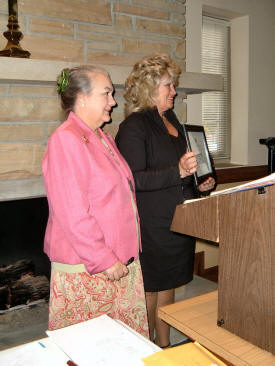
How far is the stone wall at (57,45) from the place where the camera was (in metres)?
1.86

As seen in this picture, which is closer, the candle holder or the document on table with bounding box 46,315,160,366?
the document on table with bounding box 46,315,160,366

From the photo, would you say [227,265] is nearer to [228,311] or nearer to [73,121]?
[228,311]

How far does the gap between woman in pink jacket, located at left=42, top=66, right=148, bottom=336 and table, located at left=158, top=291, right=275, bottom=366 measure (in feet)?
1.10

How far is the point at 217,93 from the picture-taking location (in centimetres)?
329

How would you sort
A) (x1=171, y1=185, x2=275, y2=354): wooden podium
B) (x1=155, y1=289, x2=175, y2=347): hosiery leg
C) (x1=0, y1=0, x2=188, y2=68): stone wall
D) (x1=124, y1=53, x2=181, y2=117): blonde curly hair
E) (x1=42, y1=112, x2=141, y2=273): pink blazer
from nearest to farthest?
(x1=171, y1=185, x2=275, y2=354): wooden podium
(x1=42, y1=112, x2=141, y2=273): pink blazer
(x1=124, y1=53, x2=181, y2=117): blonde curly hair
(x1=155, y1=289, x2=175, y2=347): hosiery leg
(x1=0, y1=0, x2=188, y2=68): stone wall

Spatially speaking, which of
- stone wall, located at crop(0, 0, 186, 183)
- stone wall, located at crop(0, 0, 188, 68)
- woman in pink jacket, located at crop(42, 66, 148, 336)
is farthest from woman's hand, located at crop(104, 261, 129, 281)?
stone wall, located at crop(0, 0, 188, 68)

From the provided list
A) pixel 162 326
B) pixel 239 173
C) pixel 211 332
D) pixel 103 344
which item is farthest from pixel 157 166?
pixel 239 173

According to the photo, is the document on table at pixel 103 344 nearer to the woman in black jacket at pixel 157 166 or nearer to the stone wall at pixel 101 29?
the woman in black jacket at pixel 157 166

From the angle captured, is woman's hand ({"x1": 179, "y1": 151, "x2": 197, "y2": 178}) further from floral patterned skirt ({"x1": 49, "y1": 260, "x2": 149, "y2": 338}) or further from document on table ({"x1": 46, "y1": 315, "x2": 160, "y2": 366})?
document on table ({"x1": 46, "y1": 315, "x2": 160, "y2": 366})

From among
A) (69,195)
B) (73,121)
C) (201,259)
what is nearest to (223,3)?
(201,259)

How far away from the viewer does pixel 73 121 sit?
4.30 ft

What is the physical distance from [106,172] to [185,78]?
1.16 m

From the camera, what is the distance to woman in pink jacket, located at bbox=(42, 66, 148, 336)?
1.21 metres

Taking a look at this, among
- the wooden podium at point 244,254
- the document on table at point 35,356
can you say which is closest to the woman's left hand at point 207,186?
the wooden podium at point 244,254
